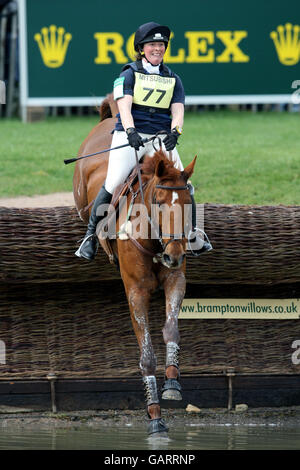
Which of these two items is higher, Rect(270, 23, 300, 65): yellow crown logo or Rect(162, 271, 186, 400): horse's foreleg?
Rect(270, 23, 300, 65): yellow crown logo

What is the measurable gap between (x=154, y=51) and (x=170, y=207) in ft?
4.84

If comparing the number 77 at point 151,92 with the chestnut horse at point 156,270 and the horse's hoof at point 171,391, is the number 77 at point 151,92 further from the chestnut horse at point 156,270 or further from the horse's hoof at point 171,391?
the horse's hoof at point 171,391

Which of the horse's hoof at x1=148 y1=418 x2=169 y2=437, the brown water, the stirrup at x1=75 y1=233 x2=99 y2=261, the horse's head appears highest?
the horse's head

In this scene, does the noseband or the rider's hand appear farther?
the rider's hand

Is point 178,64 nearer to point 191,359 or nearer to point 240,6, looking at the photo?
point 240,6

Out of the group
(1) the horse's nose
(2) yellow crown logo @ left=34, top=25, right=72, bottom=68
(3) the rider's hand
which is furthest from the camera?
(2) yellow crown logo @ left=34, top=25, right=72, bottom=68

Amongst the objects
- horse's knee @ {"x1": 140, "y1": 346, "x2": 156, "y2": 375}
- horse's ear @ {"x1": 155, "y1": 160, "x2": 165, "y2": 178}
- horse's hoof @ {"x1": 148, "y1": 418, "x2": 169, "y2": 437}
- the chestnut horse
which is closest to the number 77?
the chestnut horse

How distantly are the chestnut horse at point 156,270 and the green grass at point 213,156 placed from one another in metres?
4.77

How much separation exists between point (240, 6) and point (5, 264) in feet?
38.9

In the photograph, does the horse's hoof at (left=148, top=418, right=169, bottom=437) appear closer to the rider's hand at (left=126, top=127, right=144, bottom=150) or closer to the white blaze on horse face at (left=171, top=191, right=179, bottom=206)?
the white blaze on horse face at (left=171, top=191, right=179, bottom=206)

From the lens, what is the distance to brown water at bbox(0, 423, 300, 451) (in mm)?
7176

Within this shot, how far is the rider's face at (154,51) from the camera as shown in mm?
7354

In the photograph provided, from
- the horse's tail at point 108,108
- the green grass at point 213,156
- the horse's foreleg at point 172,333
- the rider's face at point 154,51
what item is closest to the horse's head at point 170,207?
the horse's foreleg at point 172,333

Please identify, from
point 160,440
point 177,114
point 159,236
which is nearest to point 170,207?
point 159,236
